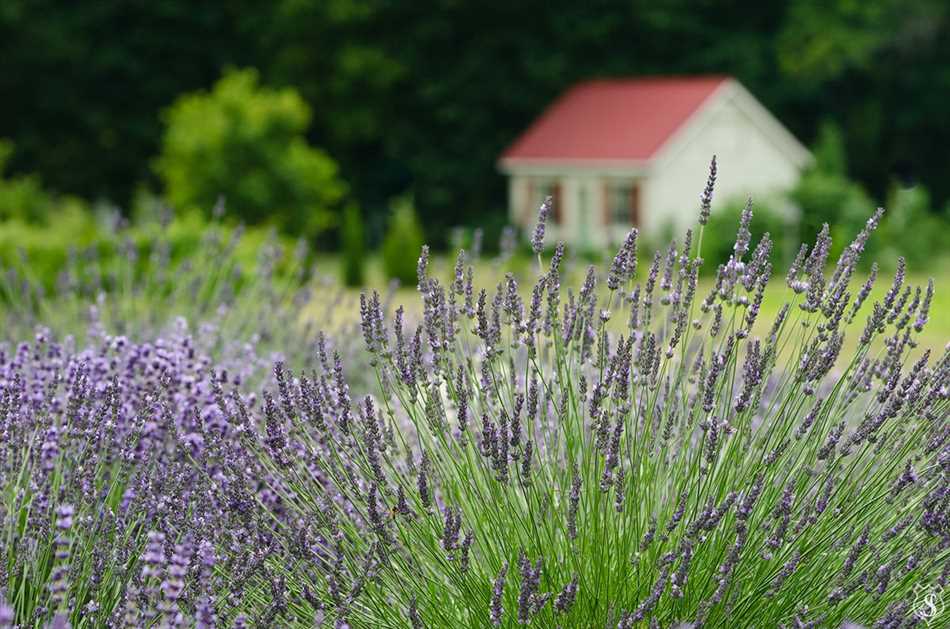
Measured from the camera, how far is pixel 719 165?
22.2 meters

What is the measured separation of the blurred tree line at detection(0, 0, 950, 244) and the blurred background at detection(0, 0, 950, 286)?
0.12ft

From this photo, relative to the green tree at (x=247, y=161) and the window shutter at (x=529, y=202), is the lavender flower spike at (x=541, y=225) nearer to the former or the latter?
the green tree at (x=247, y=161)

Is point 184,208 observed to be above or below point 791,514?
below

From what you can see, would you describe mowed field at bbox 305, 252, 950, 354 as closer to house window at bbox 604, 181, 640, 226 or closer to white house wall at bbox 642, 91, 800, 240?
house window at bbox 604, 181, 640, 226

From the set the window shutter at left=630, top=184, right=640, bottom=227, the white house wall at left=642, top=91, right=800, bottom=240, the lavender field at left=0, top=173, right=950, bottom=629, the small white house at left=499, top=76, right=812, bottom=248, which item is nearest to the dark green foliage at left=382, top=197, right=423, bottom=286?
the small white house at left=499, top=76, right=812, bottom=248

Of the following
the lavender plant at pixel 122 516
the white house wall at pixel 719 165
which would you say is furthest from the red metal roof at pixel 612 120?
the lavender plant at pixel 122 516

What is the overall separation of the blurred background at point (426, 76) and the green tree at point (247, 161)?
291cm

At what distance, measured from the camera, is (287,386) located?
340 centimetres

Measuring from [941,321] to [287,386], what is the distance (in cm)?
1289

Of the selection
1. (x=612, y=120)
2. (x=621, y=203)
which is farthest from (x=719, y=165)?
(x=612, y=120)

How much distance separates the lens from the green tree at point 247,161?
20.3m

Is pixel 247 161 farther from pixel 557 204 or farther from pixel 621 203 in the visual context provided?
pixel 621 203

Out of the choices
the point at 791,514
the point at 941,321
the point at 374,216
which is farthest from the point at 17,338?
the point at 374,216

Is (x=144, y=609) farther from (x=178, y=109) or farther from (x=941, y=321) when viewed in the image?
(x=178, y=109)
